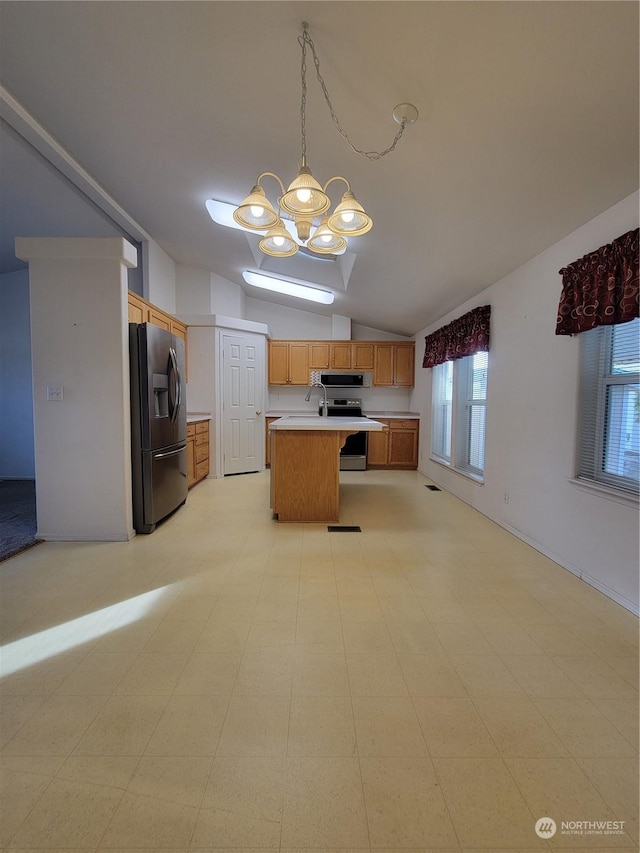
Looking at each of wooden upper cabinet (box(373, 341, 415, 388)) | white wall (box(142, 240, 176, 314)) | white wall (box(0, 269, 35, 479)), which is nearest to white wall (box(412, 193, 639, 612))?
wooden upper cabinet (box(373, 341, 415, 388))

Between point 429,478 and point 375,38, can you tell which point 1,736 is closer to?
point 375,38

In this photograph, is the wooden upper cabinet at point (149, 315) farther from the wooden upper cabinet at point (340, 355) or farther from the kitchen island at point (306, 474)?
the wooden upper cabinet at point (340, 355)

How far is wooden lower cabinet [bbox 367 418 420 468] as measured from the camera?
5.77m

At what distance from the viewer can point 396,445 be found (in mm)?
5805

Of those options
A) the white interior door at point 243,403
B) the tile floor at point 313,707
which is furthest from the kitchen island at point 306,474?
the white interior door at point 243,403

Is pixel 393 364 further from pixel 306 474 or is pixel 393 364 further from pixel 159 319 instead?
pixel 159 319

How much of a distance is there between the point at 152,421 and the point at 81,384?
1.90 feet

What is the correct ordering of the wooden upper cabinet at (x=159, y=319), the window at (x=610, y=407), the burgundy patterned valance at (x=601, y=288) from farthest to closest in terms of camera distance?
the wooden upper cabinet at (x=159, y=319) < the window at (x=610, y=407) < the burgundy patterned valance at (x=601, y=288)

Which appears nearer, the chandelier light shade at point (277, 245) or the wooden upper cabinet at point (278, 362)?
the chandelier light shade at point (277, 245)

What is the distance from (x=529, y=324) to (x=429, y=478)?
2861mm

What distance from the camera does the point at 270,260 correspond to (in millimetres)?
4434

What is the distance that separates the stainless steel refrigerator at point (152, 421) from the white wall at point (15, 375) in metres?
2.86

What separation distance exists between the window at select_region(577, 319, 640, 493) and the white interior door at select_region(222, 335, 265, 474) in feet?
13.7

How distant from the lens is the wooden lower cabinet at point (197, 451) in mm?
4327
